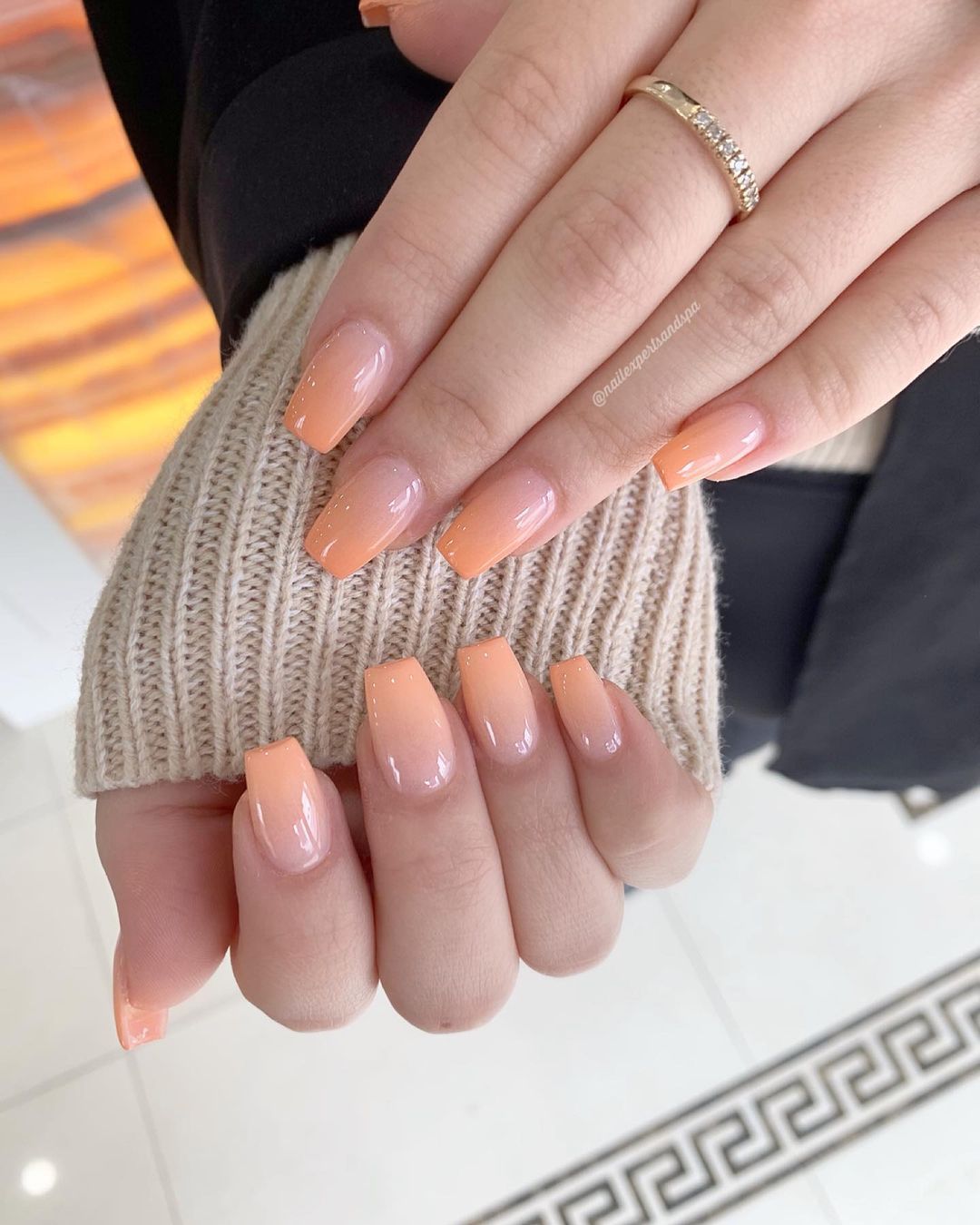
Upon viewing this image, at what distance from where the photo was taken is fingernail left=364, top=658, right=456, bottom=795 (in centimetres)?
37

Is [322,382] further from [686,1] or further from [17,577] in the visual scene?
[17,577]

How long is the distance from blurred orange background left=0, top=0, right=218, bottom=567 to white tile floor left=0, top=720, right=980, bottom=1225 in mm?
517

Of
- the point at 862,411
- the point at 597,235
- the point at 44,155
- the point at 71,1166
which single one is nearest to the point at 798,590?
the point at 862,411

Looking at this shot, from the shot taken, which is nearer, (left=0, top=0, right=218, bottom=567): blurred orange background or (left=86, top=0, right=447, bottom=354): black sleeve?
(left=86, top=0, right=447, bottom=354): black sleeve

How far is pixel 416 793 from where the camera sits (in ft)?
1.22

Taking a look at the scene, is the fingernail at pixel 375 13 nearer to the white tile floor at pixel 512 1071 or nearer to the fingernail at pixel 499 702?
the fingernail at pixel 499 702

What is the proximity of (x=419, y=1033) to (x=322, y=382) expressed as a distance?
34.7 inches

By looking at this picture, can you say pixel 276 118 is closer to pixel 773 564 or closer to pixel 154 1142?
pixel 773 564

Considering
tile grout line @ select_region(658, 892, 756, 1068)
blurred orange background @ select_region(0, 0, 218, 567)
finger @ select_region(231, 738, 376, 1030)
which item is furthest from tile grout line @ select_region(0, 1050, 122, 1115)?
finger @ select_region(231, 738, 376, 1030)

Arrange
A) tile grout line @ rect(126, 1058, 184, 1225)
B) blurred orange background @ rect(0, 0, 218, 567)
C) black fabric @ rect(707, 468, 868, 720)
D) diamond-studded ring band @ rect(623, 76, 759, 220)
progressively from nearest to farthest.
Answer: diamond-studded ring band @ rect(623, 76, 759, 220), black fabric @ rect(707, 468, 868, 720), blurred orange background @ rect(0, 0, 218, 567), tile grout line @ rect(126, 1058, 184, 1225)

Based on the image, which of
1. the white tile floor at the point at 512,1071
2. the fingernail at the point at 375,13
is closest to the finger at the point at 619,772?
the fingernail at the point at 375,13

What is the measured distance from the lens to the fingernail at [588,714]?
39 cm

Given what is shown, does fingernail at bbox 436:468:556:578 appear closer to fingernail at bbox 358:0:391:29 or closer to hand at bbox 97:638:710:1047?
hand at bbox 97:638:710:1047

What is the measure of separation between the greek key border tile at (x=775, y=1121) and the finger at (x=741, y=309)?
0.88 meters
